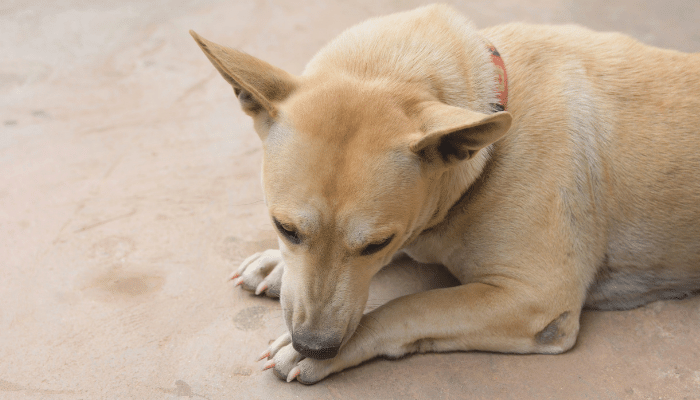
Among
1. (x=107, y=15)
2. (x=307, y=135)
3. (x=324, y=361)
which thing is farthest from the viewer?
(x=107, y=15)

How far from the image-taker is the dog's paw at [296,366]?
8.01 feet

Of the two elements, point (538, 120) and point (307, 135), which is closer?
point (307, 135)

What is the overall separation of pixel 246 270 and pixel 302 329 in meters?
0.86

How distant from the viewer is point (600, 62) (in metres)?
2.85

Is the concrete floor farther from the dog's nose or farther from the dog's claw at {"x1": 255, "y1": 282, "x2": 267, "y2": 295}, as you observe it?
the dog's nose

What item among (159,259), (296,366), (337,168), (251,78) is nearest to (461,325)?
(296,366)

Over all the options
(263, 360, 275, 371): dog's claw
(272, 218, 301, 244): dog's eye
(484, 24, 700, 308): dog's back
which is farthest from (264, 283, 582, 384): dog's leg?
(272, 218, 301, 244): dog's eye

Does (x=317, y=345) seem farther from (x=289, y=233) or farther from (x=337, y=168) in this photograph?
Result: (x=337, y=168)

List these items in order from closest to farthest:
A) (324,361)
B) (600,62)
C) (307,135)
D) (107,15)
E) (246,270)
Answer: (307,135) < (324,361) < (600,62) < (246,270) < (107,15)

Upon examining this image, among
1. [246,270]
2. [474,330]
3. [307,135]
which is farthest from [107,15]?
[474,330]

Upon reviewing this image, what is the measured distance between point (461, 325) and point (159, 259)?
1.77 meters

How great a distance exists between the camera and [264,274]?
3.03m

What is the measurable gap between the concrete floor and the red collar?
3.47 feet

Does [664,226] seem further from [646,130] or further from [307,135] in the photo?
[307,135]
